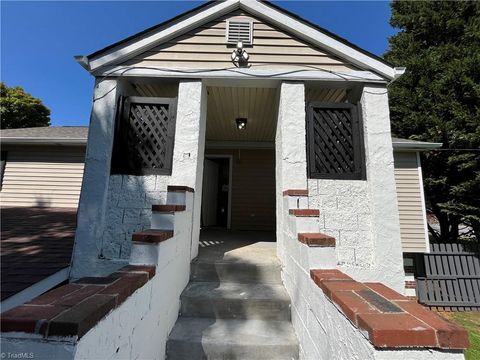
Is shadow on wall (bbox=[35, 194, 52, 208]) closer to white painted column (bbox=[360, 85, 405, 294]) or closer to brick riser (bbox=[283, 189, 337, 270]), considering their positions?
brick riser (bbox=[283, 189, 337, 270])

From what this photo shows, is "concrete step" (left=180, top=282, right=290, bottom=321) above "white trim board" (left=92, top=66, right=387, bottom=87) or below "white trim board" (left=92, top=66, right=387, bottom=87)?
below

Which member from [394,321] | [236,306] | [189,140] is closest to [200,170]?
[189,140]

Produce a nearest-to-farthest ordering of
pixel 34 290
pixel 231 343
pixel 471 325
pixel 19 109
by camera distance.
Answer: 1. pixel 231 343
2. pixel 34 290
3. pixel 471 325
4. pixel 19 109

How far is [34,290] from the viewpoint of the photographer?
2.74 m

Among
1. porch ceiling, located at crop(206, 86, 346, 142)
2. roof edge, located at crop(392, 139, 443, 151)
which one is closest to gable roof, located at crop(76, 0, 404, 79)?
porch ceiling, located at crop(206, 86, 346, 142)

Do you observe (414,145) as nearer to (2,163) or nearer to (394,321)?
(394,321)

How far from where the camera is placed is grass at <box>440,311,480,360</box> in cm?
418

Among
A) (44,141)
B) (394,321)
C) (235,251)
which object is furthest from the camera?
(44,141)

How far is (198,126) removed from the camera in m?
3.72

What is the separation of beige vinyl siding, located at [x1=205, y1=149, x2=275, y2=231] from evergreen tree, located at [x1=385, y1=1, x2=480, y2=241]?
615 cm

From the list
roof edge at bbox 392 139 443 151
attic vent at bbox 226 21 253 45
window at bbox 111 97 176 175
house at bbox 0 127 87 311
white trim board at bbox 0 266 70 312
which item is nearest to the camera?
white trim board at bbox 0 266 70 312

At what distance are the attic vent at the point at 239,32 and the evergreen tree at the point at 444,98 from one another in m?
8.33

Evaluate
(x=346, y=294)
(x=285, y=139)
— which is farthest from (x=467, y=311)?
(x=346, y=294)

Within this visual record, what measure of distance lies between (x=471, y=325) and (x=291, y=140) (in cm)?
626
